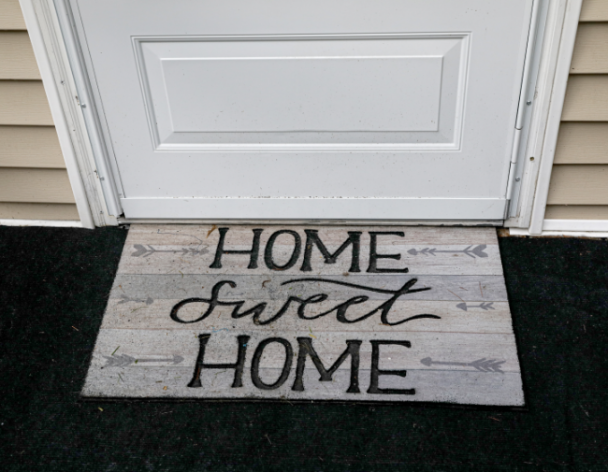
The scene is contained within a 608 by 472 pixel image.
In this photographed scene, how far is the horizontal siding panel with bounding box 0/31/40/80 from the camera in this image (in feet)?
5.19

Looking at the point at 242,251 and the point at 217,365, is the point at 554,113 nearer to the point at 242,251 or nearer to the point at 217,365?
the point at 242,251

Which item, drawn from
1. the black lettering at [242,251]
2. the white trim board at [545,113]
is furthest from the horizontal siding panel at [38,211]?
the white trim board at [545,113]

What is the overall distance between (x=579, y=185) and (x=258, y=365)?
4.08ft

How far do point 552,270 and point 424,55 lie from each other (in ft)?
2.75

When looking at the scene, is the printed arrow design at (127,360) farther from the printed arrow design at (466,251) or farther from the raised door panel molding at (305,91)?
the printed arrow design at (466,251)

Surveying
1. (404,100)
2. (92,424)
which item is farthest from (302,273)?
(92,424)

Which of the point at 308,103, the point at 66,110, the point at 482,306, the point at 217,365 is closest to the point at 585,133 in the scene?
the point at 482,306

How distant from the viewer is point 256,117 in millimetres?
1689

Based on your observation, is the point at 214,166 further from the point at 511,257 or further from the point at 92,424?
the point at 511,257

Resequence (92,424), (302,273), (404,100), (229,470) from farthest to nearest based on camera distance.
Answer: (302,273)
(404,100)
(92,424)
(229,470)

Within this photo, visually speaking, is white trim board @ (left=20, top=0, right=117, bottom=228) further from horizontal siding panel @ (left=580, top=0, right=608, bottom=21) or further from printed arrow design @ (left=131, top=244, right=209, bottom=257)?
horizontal siding panel @ (left=580, top=0, right=608, bottom=21)

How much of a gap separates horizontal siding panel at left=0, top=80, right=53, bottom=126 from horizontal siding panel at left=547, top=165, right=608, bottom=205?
174cm

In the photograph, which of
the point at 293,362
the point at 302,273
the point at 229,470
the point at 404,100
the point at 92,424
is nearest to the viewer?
the point at 229,470

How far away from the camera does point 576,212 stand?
1805 millimetres
